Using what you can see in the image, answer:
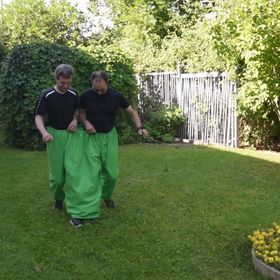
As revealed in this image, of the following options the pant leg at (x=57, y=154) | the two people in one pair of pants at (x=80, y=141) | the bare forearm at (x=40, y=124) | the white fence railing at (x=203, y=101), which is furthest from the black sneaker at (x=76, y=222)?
the white fence railing at (x=203, y=101)

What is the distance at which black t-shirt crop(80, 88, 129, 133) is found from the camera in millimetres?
5348

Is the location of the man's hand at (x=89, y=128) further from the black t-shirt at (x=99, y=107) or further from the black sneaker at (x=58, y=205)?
the black sneaker at (x=58, y=205)

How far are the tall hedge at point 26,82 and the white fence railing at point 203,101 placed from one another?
264 centimetres

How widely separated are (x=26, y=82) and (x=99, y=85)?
5.36 metres

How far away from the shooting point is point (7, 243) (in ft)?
14.9

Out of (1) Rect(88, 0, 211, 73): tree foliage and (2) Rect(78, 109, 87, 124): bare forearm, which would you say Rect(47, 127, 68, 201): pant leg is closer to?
(2) Rect(78, 109, 87, 124): bare forearm

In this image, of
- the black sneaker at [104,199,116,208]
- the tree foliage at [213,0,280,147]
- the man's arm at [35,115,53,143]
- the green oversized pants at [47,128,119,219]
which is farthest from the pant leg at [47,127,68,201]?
the tree foliage at [213,0,280,147]

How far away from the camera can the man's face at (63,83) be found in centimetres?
510

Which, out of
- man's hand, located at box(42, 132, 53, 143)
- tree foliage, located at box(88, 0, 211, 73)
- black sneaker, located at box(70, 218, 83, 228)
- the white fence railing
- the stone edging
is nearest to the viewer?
the stone edging

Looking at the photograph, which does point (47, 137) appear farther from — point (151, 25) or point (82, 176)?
point (151, 25)

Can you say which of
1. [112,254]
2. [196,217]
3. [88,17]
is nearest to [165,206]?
[196,217]

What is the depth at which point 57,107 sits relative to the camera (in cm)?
525

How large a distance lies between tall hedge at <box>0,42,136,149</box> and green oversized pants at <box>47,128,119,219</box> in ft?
16.5

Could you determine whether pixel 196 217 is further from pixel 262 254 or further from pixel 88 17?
pixel 88 17
